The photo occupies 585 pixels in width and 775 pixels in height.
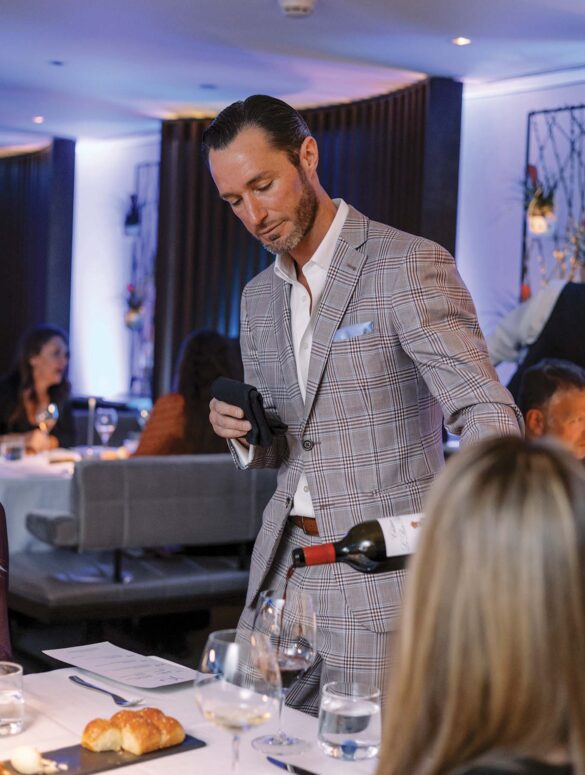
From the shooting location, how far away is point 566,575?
2.97 ft

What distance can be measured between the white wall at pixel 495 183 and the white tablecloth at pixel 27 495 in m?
2.88

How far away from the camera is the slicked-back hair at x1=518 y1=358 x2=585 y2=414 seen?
10.1 feet

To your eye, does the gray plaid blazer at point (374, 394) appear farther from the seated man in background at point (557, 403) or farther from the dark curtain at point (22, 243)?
the dark curtain at point (22, 243)

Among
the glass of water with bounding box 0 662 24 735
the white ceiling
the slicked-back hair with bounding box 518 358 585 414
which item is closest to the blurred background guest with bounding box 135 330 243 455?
the white ceiling

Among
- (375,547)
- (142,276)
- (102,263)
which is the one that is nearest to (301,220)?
(375,547)

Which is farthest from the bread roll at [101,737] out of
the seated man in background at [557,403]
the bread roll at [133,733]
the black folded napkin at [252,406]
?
the seated man in background at [557,403]

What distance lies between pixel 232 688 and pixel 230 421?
84 centimetres

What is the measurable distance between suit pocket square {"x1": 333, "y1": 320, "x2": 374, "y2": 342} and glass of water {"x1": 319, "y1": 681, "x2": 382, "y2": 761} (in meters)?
0.76

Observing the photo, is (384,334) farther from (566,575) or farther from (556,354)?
(556,354)

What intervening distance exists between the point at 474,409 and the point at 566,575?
98 centimetres

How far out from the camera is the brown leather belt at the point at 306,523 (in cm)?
212

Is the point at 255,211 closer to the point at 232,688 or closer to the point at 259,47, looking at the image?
the point at 232,688

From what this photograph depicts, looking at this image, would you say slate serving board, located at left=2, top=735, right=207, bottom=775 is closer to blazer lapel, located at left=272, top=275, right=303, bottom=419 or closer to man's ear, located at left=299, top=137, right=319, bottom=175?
blazer lapel, located at left=272, top=275, right=303, bottom=419

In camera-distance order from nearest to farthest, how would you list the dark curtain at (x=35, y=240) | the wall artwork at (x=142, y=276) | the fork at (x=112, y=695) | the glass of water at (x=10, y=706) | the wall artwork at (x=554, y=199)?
1. the glass of water at (x=10, y=706)
2. the fork at (x=112, y=695)
3. the wall artwork at (x=554, y=199)
4. the wall artwork at (x=142, y=276)
5. the dark curtain at (x=35, y=240)
